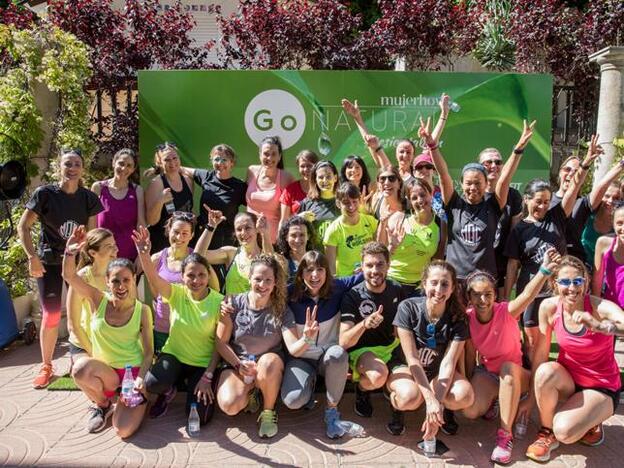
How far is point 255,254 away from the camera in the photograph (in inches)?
171

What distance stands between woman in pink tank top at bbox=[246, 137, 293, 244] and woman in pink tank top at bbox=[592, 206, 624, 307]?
2539mm

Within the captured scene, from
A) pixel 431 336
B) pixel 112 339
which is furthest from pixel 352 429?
pixel 112 339

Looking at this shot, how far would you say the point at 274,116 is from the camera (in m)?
6.45

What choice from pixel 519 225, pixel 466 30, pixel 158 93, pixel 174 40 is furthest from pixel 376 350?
pixel 466 30

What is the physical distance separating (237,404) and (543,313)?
6.70 ft

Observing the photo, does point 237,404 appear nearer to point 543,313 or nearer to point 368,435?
point 368,435

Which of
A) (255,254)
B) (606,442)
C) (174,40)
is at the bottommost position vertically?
(606,442)

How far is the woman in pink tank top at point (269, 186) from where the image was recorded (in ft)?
16.5

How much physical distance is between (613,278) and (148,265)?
3.18 m

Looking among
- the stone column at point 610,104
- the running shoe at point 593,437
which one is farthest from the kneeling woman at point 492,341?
the stone column at point 610,104

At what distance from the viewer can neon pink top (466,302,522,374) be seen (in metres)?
3.70

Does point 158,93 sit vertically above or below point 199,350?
above

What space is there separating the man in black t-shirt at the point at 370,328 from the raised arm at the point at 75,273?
5.50ft

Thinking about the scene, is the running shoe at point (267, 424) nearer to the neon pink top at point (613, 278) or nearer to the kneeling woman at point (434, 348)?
the kneeling woman at point (434, 348)
